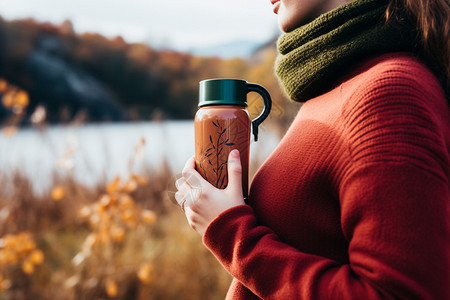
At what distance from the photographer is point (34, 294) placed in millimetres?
3082

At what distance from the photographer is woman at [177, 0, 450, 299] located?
1.89 ft

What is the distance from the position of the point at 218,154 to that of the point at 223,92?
0.45 feet

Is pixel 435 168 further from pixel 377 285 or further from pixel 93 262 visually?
pixel 93 262

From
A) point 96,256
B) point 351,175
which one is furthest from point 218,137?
point 96,256

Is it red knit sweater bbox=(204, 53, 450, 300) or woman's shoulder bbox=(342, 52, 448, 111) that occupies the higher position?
woman's shoulder bbox=(342, 52, 448, 111)

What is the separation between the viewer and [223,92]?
833 millimetres

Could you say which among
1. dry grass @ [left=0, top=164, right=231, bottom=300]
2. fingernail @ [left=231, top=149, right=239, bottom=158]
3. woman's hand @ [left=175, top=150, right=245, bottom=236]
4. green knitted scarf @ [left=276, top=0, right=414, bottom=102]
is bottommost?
dry grass @ [left=0, top=164, right=231, bottom=300]

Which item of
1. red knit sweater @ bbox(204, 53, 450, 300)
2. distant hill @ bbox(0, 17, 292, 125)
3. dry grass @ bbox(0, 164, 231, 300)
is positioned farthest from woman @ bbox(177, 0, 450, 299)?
distant hill @ bbox(0, 17, 292, 125)

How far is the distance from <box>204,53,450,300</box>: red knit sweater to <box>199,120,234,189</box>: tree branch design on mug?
0.34 feet

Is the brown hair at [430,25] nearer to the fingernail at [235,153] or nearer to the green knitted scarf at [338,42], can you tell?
the green knitted scarf at [338,42]

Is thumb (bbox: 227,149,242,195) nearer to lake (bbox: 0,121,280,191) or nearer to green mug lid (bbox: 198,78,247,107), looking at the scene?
green mug lid (bbox: 198,78,247,107)

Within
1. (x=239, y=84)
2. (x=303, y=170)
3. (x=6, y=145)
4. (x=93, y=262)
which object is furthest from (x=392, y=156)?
(x=6, y=145)

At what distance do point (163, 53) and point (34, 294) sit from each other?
284 inches

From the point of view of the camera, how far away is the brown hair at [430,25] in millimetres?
757
